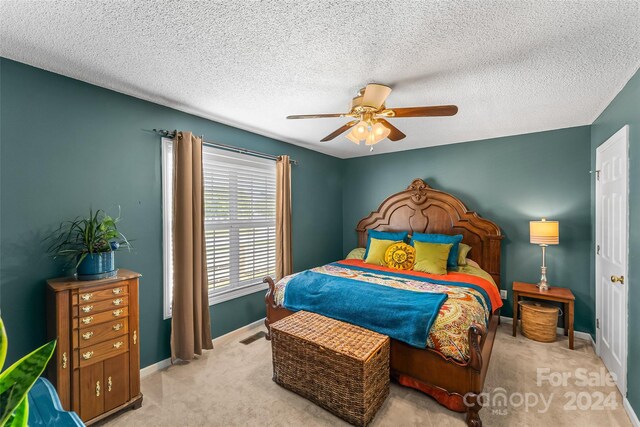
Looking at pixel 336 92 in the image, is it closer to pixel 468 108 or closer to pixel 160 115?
pixel 468 108

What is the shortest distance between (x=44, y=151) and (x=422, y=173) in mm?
4345

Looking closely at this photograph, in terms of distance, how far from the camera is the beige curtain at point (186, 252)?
2.68 meters

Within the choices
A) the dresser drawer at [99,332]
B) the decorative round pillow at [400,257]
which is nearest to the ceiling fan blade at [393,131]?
the decorative round pillow at [400,257]

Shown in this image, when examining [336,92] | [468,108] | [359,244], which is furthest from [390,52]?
[359,244]

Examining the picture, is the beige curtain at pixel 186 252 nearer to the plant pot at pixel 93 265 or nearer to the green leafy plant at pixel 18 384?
the plant pot at pixel 93 265

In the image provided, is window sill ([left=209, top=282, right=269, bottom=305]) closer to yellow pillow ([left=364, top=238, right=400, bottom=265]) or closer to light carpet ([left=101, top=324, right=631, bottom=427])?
light carpet ([left=101, top=324, right=631, bottom=427])

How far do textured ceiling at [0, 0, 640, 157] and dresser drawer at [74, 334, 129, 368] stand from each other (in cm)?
197

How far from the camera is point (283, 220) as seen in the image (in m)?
3.82

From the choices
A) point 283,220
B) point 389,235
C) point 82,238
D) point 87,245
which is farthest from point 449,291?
point 82,238

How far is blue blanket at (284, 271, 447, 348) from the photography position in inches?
86.8

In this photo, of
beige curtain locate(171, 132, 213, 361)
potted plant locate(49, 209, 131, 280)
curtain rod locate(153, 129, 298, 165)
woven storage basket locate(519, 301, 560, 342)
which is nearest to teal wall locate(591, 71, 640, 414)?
woven storage basket locate(519, 301, 560, 342)

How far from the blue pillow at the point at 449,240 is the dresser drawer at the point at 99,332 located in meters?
3.37

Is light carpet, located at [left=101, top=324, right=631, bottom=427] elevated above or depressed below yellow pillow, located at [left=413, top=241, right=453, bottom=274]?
below

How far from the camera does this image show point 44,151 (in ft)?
6.64
